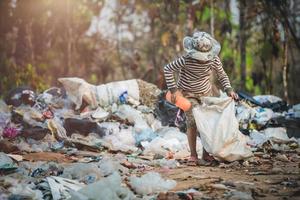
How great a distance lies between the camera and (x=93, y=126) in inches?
293

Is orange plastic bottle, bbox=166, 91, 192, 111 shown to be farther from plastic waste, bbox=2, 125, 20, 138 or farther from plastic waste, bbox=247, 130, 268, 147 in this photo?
plastic waste, bbox=2, 125, 20, 138

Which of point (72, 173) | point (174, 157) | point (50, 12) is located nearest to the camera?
point (72, 173)

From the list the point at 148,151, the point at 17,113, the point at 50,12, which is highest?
the point at 50,12

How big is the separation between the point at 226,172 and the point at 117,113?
3.72m

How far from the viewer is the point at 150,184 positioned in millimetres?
3873

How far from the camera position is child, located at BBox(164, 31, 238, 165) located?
5.16m

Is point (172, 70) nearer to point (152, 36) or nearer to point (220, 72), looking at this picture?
point (220, 72)

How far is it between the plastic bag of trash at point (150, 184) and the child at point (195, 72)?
1380 mm

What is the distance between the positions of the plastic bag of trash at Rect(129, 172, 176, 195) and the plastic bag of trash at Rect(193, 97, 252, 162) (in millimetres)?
1189

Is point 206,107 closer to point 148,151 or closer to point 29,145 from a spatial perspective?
point 148,151

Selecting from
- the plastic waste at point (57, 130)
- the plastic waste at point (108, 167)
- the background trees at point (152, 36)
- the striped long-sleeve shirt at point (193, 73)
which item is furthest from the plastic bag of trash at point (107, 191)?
the background trees at point (152, 36)

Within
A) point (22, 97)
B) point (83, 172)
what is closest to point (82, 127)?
point (22, 97)

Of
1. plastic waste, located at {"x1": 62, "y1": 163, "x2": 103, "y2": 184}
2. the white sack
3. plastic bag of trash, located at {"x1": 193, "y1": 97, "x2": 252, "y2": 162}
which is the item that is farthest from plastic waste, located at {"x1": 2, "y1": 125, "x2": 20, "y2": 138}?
plastic bag of trash, located at {"x1": 193, "y1": 97, "x2": 252, "y2": 162}

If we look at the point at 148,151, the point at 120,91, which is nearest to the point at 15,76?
the point at 120,91
